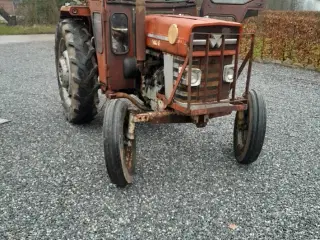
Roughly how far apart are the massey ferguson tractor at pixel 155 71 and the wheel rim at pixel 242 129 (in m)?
0.01

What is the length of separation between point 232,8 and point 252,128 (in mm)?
1263

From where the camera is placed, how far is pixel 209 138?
4352 mm

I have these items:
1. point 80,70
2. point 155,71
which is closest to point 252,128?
point 155,71

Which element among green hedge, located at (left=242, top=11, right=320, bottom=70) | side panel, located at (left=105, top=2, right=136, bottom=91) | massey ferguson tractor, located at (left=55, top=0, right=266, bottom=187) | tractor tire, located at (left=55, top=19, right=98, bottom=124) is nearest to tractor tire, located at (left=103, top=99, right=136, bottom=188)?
massey ferguson tractor, located at (left=55, top=0, right=266, bottom=187)

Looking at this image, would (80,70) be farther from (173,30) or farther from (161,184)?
(161,184)

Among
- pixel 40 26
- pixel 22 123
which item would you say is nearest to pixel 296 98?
pixel 22 123

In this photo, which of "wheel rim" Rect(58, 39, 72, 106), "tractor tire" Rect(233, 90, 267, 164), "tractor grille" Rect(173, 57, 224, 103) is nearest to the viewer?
"tractor grille" Rect(173, 57, 224, 103)

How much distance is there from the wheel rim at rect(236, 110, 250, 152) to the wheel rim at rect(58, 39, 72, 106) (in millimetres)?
2163

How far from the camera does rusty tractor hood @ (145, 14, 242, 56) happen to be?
2.92m

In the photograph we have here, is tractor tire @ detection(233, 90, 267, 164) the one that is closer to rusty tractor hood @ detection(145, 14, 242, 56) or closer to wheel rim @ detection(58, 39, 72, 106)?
rusty tractor hood @ detection(145, 14, 242, 56)

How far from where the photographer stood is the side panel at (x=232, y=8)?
353cm

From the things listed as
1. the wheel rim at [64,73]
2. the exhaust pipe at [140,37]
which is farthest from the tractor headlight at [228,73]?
the wheel rim at [64,73]

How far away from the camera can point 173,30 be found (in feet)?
9.94

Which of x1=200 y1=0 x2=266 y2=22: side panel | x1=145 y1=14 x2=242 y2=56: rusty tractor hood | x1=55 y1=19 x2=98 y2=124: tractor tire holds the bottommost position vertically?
x1=55 y1=19 x2=98 y2=124: tractor tire
